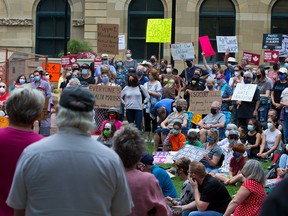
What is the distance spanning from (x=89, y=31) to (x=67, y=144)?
31.7 metres

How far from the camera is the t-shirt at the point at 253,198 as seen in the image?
9.03 m

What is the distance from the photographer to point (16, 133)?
5.20 meters

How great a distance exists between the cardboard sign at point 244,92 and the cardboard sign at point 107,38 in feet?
20.2

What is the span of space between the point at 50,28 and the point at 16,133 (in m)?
32.6

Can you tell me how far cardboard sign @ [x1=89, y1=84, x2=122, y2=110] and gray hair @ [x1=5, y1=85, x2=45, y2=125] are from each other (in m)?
12.5

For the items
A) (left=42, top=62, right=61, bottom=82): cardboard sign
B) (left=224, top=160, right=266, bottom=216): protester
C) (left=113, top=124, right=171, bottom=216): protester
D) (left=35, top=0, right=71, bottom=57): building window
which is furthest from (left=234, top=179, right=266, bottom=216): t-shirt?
(left=35, top=0, right=71, bottom=57): building window

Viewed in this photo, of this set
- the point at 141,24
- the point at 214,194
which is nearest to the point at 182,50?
the point at 141,24

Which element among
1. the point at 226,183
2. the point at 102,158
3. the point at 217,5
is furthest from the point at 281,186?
the point at 217,5

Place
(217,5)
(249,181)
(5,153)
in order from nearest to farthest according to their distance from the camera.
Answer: (5,153), (249,181), (217,5)

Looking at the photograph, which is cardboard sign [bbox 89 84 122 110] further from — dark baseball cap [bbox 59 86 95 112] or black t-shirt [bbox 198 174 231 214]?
dark baseball cap [bbox 59 86 95 112]

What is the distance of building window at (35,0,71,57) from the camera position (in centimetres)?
3722

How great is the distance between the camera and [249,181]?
29.8ft

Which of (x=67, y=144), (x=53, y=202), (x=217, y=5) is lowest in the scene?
(x=53, y=202)

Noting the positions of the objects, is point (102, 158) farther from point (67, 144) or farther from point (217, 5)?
point (217, 5)
